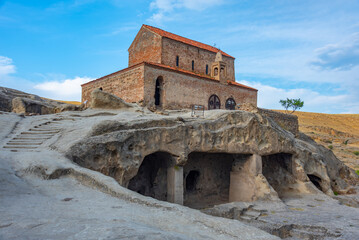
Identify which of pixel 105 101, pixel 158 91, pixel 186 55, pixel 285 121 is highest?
pixel 186 55

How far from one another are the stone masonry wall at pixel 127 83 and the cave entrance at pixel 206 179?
8.74 metres

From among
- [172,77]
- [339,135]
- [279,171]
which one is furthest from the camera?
[339,135]

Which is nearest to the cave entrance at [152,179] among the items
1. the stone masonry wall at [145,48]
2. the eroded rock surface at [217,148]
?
the eroded rock surface at [217,148]

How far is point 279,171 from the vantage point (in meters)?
13.8

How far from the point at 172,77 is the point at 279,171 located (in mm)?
10797

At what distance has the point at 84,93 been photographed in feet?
85.1

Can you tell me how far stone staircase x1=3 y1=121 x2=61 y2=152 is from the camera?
7.52m

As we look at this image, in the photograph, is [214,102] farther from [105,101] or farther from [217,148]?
[217,148]

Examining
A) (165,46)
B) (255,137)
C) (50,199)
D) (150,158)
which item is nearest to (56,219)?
(50,199)

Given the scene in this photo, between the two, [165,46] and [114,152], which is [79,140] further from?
[165,46]

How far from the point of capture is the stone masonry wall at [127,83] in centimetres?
2030

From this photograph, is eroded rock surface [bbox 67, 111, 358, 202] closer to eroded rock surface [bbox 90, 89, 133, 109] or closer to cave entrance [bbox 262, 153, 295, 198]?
cave entrance [bbox 262, 153, 295, 198]

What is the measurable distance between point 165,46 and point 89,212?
21.4 m

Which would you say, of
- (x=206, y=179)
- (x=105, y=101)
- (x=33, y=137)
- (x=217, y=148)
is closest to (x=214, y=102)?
(x=206, y=179)
